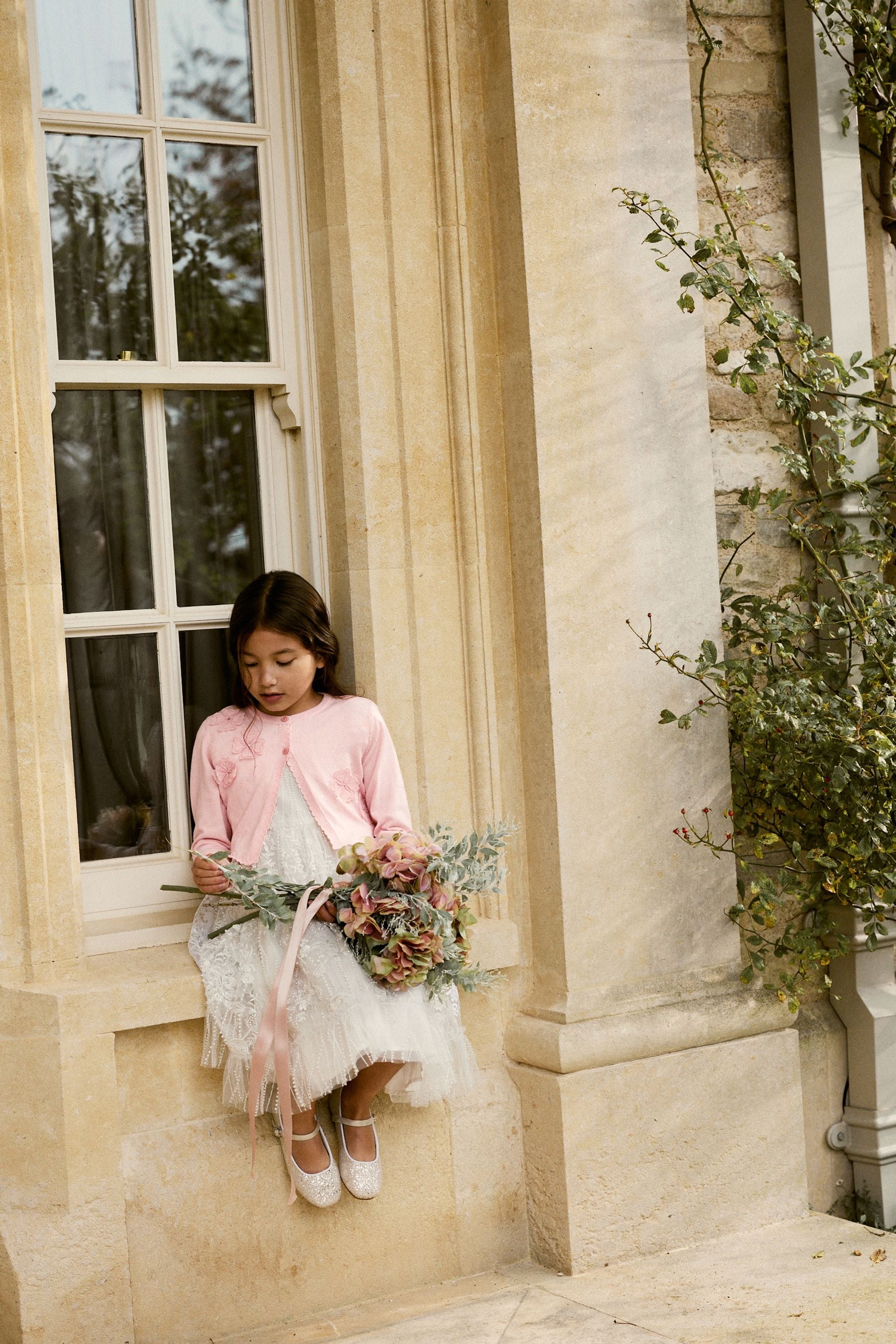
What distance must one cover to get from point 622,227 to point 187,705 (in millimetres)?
1569

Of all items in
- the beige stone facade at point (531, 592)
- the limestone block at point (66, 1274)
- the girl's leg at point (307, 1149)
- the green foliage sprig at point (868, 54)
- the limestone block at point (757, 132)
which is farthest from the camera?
the limestone block at point (757, 132)

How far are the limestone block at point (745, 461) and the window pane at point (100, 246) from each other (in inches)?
59.5

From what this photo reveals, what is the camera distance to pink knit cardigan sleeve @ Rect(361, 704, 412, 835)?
10.3 feet

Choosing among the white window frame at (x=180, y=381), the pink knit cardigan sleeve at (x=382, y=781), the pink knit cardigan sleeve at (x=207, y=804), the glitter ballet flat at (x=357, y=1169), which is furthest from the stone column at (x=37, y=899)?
the pink knit cardigan sleeve at (x=382, y=781)

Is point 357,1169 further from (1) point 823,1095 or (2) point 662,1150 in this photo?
(1) point 823,1095

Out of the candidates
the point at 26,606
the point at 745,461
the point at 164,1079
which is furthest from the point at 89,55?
the point at 164,1079

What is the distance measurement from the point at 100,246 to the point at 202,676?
101 cm

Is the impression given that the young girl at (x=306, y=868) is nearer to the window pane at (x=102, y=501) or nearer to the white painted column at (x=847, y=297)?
the window pane at (x=102, y=501)

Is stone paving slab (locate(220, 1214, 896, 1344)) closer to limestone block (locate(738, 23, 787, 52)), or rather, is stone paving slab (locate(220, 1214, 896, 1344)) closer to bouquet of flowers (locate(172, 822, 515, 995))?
bouquet of flowers (locate(172, 822, 515, 995))

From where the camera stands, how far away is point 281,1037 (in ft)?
9.61

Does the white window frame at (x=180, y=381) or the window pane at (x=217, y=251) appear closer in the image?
the white window frame at (x=180, y=381)

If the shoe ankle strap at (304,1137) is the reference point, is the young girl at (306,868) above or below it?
above

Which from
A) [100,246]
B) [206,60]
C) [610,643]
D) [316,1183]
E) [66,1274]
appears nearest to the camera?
[66,1274]

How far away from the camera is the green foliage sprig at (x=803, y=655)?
3334 millimetres
